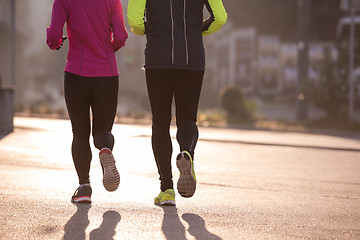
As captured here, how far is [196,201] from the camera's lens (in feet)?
16.6

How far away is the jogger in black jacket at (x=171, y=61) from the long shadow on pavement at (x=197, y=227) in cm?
42

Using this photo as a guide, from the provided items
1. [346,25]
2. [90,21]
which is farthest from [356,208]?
[346,25]

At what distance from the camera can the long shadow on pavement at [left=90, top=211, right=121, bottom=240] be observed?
3.58 meters

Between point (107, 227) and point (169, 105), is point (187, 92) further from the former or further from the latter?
point (107, 227)

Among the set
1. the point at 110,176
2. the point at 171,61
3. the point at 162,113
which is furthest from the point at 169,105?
the point at 110,176

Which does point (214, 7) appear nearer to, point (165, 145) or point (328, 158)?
point (165, 145)

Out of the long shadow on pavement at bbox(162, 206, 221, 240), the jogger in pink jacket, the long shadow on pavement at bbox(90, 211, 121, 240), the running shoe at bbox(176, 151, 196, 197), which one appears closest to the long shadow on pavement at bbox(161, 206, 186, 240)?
the long shadow on pavement at bbox(162, 206, 221, 240)

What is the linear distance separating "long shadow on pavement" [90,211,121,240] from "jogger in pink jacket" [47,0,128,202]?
1.70 feet

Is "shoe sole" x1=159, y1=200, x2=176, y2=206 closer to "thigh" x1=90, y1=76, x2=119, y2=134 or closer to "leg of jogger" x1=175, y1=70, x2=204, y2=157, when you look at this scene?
"leg of jogger" x1=175, y1=70, x2=204, y2=157

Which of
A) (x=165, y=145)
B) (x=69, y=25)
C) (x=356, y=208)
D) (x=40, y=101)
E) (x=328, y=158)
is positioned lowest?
(x=40, y=101)

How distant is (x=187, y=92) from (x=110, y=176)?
89 cm

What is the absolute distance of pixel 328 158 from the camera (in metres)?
10.2

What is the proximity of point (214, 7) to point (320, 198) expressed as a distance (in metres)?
2.13

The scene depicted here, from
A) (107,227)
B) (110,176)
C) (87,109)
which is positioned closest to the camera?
(107,227)
